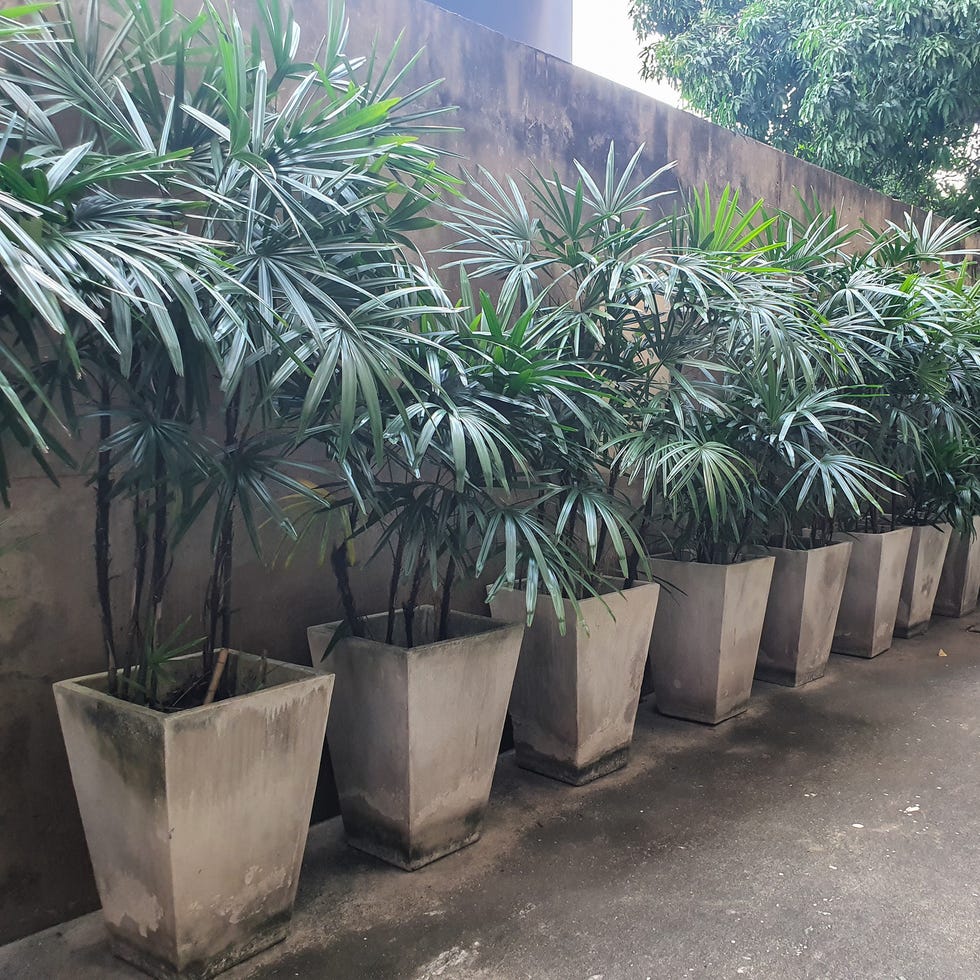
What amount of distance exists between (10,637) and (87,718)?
290mm

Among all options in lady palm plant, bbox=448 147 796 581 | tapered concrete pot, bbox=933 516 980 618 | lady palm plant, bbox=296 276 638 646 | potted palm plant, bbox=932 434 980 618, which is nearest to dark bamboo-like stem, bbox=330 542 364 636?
lady palm plant, bbox=296 276 638 646

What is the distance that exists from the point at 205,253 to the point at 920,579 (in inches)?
150

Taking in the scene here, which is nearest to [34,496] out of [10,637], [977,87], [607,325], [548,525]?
[10,637]

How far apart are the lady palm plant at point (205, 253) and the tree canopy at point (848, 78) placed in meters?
7.40

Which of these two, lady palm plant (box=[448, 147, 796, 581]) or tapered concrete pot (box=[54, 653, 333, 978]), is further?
lady palm plant (box=[448, 147, 796, 581])

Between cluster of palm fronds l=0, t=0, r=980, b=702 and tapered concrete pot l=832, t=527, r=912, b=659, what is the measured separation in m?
0.90

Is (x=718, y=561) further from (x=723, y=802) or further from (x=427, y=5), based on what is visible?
(x=427, y=5)

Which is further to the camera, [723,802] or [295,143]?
[723,802]

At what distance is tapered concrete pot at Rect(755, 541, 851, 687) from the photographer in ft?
10.9

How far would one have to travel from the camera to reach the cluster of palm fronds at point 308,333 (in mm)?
1334

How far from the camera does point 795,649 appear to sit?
3.34 metres

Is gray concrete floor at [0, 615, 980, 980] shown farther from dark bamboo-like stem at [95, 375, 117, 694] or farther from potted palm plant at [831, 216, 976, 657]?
potted palm plant at [831, 216, 976, 657]

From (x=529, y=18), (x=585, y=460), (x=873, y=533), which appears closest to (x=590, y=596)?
(x=585, y=460)

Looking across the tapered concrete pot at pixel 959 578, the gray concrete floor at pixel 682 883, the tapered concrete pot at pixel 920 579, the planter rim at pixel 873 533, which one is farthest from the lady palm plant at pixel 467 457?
the tapered concrete pot at pixel 959 578
